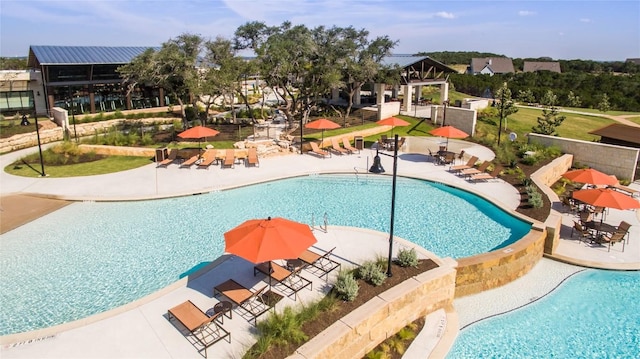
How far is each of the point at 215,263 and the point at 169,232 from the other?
395 centimetres

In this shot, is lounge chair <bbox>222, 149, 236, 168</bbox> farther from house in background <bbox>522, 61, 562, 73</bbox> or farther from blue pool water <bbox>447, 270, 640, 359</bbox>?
house in background <bbox>522, 61, 562, 73</bbox>

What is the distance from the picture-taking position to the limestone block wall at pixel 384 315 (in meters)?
8.07

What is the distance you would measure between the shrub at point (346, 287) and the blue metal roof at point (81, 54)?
31705 mm

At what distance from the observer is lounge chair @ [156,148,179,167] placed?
2205 centimetres

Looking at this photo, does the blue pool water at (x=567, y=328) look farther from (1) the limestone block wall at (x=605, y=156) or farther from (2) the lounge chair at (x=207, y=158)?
(2) the lounge chair at (x=207, y=158)

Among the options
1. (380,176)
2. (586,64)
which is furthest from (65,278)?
(586,64)

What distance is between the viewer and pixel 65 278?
1155 centimetres

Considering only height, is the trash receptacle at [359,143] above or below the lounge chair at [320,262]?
above

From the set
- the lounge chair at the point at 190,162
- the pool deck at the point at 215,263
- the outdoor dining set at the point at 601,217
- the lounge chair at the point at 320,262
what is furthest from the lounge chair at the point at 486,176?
the lounge chair at the point at 190,162

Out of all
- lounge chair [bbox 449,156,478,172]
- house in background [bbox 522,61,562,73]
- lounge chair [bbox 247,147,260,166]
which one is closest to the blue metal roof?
lounge chair [bbox 247,147,260,166]

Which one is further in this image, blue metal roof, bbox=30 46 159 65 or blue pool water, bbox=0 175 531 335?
blue metal roof, bbox=30 46 159 65

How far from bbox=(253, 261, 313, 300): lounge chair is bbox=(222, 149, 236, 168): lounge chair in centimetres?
1205

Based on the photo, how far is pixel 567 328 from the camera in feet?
33.0

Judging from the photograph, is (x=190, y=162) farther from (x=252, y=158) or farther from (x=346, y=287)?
(x=346, y=287)
